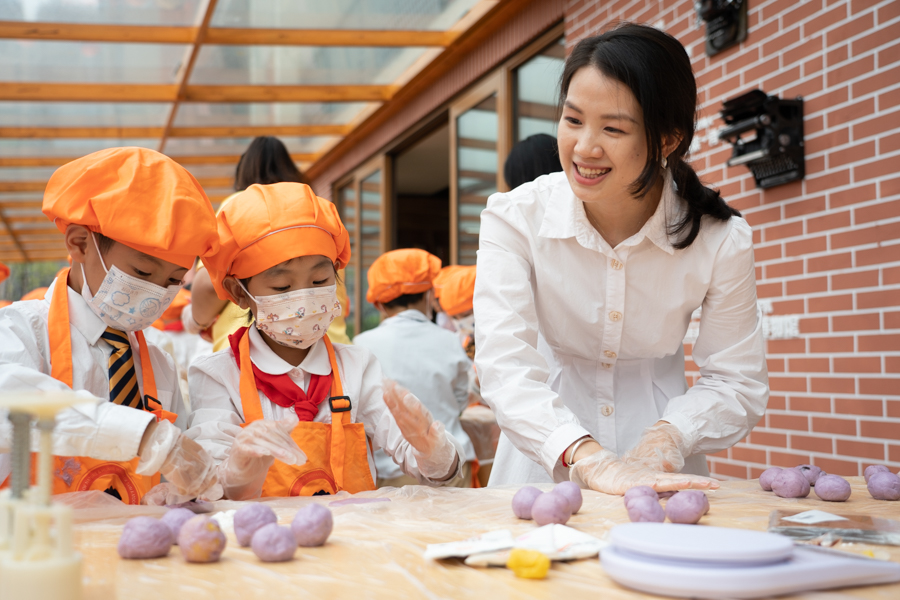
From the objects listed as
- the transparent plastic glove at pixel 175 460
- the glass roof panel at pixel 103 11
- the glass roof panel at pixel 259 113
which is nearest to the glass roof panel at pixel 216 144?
the glass roof panel at pixel 259 113

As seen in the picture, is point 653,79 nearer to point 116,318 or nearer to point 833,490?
point 833,490

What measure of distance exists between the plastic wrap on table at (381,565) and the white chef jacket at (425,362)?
7.92 ft

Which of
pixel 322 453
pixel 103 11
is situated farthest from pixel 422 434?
pixel 103 11

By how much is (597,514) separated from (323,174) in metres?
9.91

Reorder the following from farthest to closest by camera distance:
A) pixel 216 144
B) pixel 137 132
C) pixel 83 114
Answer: pixel 216 144 → pixel 137 132 → pixel 83 114

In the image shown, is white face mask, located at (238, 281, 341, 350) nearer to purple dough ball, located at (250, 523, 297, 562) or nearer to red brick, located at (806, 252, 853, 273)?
purple dough ball, located at (250, 523, 297, 562)

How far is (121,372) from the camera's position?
5.62ft

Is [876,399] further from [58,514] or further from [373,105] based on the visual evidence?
[373,105]

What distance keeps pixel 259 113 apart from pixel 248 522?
7028 millimetres

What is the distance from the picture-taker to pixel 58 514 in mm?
712

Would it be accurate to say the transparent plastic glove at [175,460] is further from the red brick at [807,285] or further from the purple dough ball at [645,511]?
the red brick at [807,285]

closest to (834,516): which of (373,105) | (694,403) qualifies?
(694,403)

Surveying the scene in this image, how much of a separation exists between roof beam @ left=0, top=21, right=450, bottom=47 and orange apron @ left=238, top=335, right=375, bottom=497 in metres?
4.21

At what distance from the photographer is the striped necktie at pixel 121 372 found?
5.51 ft
